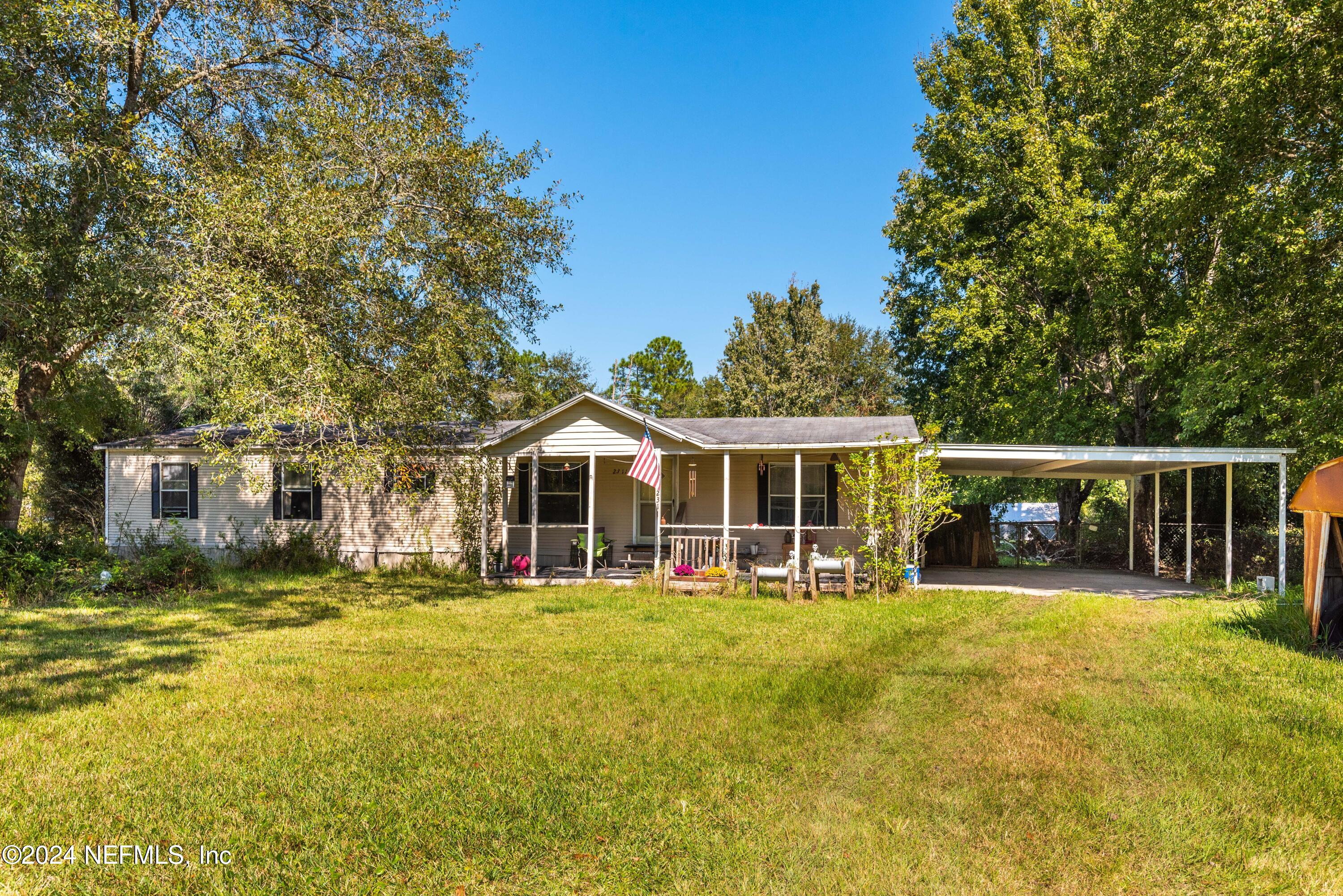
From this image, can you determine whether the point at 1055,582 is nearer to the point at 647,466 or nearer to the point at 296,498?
the point at 647,466

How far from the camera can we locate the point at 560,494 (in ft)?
53.4

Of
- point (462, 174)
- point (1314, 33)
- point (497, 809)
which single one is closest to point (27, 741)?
point (497, 809)

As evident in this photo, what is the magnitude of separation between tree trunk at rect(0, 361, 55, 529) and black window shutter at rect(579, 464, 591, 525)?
32.2 feet

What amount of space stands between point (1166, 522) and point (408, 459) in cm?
1843

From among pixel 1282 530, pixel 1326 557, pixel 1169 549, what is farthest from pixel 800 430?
pixel 1169 549

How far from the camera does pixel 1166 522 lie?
60.9 feet

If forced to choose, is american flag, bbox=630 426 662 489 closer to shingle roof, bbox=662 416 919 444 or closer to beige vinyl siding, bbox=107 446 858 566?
shingle roof, bbox=662 416 919 444

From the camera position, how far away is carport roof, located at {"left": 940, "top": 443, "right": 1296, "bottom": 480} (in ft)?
39.7

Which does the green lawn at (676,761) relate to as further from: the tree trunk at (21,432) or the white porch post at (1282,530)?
the tree trunk at (21,432)

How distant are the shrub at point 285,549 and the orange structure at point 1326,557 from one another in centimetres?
1625

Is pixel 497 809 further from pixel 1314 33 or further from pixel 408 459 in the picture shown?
pixel 1314 33

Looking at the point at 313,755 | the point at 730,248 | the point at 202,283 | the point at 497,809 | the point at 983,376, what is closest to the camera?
the point at 497,809

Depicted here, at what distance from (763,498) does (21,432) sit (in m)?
13.7

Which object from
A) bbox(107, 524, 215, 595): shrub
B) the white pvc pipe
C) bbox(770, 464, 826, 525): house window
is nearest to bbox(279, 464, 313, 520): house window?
bbox(107, 524, 215, 595): shrub
